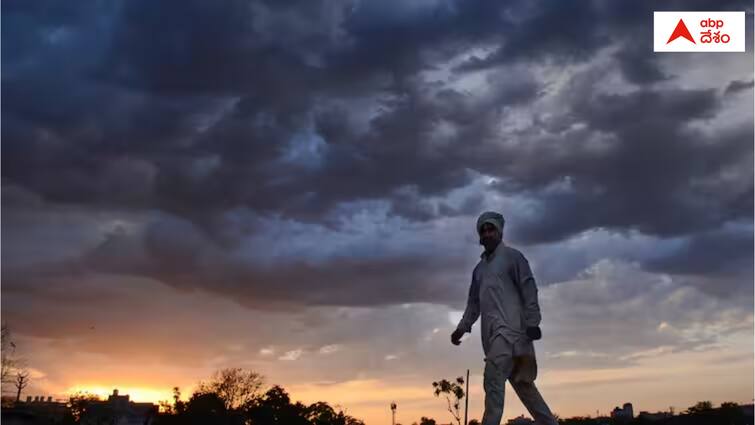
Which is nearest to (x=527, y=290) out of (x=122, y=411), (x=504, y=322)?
(x=504, y=322)

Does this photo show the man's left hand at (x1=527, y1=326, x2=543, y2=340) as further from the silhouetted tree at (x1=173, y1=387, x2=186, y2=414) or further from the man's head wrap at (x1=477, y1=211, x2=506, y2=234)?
the silhouetted tree at (x1=173, y1=387, x2=186, y2=414)

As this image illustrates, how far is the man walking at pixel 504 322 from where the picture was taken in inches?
420

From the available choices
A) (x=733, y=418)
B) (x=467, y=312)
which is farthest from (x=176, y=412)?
(x=467, y=312)

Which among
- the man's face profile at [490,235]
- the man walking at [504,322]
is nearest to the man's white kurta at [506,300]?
the man walking at [504,322]

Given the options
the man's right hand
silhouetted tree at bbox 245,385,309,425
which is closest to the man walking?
the man's right hand

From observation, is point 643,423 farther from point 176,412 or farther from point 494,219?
point 176,412

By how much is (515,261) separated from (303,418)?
280 ft

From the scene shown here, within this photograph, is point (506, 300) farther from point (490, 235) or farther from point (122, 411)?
point (122, 411)

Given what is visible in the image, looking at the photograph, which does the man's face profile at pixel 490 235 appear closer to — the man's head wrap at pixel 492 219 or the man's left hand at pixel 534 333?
the man's head wrap at pixel 492 219

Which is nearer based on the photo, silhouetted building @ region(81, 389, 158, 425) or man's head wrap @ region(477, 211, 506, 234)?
man's head wrap @ region(477, 211, 506, 234)

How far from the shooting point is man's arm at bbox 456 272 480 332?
11570mm

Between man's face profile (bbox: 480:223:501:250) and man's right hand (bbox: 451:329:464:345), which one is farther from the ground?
man's face profile (bbox: 480:223:501:250)

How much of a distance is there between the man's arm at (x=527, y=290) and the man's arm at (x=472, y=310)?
2.15 ft

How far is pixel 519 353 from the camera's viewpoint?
10.7m
